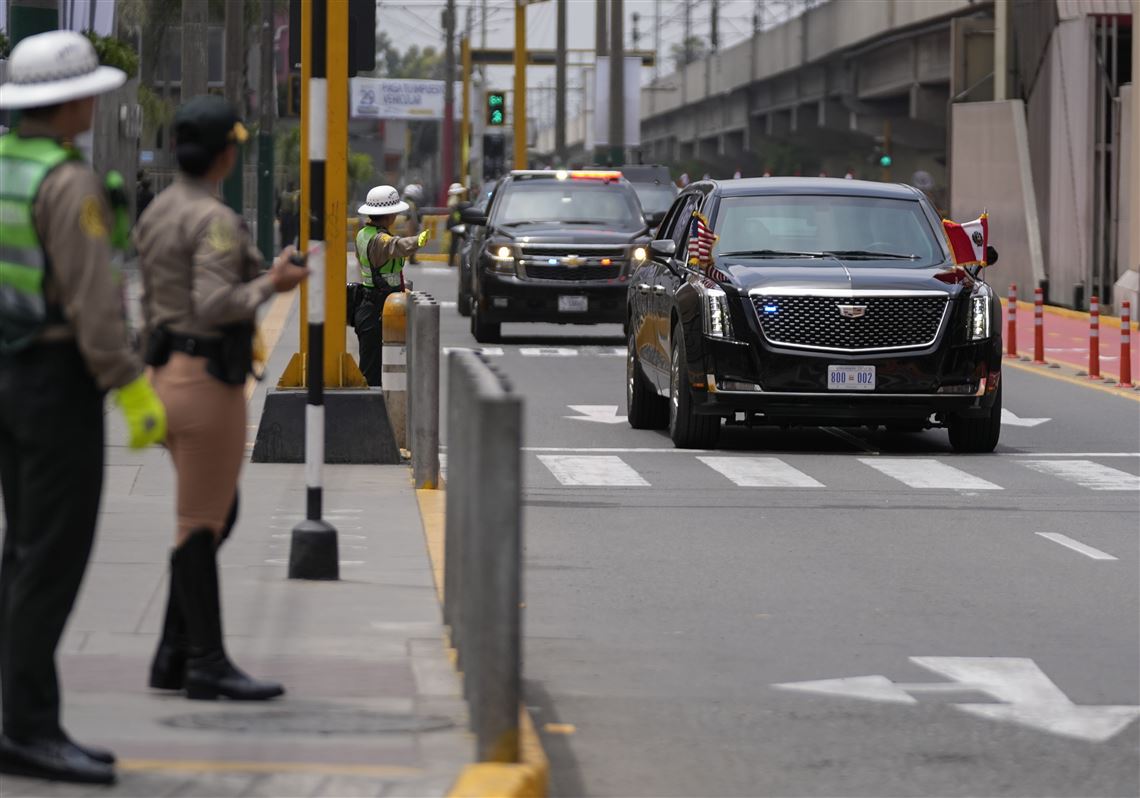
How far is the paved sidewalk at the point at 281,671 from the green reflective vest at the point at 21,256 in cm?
118

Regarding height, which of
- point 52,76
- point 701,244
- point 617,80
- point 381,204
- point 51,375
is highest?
point 617,80

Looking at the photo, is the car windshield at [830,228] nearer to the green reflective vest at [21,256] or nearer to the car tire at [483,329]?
the green reflective vest at [21,256]

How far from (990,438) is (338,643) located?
853cm

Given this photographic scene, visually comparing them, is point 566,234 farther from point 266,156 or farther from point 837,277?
point 266,156

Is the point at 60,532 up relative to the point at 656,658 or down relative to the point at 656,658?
up

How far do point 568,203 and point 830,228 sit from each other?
39.1ft

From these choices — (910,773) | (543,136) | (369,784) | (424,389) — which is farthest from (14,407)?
(543,136)

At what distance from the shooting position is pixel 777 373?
49.9 ft

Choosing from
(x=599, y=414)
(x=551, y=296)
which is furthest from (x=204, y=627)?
(x=551, y=296)

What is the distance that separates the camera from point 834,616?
31.2 ft

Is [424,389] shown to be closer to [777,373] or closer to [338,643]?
[777,373]

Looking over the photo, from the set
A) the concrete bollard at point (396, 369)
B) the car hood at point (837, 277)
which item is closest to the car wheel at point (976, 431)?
the car hood at point (837, 277)

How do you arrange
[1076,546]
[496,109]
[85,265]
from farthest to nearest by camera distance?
[496,109], [1076,546], [85,265]

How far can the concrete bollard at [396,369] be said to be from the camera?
14805 mm
